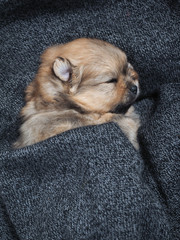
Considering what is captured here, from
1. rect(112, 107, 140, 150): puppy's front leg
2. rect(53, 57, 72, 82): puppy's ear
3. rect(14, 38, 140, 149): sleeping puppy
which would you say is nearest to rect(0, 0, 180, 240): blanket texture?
rect(112, 107, 140, 150): puppy's front leg

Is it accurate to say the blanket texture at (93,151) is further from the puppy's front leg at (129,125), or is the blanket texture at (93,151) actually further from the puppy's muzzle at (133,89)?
the puppy's muzzle at (133,89)

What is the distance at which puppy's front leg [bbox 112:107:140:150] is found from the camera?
7.50 feet

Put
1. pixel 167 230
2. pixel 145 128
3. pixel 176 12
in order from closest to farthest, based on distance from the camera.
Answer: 1. pixel 167 230
2. pixel 145 128
3. pixel 176 12

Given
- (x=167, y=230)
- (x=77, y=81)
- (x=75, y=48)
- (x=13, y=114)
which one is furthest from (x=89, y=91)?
(x=167, y=230)

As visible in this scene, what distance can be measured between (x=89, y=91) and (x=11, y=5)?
2.87ft

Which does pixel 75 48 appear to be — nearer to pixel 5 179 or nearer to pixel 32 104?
pixel 32 104

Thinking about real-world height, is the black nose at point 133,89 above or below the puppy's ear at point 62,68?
below

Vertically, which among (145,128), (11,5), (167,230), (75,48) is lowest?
(167,230)

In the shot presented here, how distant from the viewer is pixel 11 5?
93.2 inches

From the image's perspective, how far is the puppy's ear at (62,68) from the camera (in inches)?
87.1

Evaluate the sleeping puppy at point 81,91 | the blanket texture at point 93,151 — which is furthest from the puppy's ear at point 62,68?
the blanket texture at point 93,151

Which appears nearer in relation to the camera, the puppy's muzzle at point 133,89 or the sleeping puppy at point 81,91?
the sleeping puppy at point 81,91

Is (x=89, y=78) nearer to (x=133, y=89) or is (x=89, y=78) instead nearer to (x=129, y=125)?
(x=133, y=89)

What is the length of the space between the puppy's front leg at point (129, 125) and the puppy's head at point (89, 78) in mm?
83
